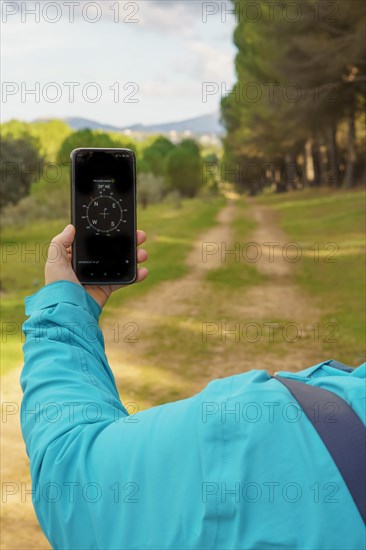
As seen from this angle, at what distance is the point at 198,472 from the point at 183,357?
22.2 ft

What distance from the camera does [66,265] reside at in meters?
1.86

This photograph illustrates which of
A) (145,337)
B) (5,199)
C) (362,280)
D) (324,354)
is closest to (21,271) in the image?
(362,280)

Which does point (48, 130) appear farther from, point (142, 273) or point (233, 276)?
point (142, 273)

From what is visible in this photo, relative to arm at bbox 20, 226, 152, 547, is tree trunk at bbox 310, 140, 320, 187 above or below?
above

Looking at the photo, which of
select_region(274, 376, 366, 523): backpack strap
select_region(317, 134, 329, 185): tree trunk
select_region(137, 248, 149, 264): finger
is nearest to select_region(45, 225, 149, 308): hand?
select_region(137, 248, 149, 264): finger

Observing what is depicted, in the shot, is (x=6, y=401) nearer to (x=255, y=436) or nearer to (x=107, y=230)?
(x=107, y=230)

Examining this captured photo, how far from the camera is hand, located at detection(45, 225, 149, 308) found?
1.82 m

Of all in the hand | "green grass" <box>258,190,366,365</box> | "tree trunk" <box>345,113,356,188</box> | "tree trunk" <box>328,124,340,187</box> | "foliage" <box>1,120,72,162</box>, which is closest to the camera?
the hand

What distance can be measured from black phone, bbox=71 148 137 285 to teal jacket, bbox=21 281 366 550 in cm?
81

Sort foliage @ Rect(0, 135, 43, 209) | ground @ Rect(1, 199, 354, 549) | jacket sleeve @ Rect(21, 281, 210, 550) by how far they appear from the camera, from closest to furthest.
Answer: jacket sleeve @ Rect(21, 281, 210, 550), ground @ Rect(1, 199, 354, 549), foliage @ Rect(0, 135, 43, 209)

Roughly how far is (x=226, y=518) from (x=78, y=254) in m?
1.07

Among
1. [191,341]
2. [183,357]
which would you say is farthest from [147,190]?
[183,357]

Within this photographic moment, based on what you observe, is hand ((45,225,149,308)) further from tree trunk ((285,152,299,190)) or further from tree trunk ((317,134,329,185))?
tree trunk ((285,152,299,190))

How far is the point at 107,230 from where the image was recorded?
2.26 m
